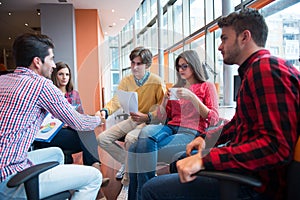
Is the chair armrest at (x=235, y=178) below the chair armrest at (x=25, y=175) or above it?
above

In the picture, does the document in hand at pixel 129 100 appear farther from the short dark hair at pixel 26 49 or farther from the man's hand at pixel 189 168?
the man's hand at pixel 189 168

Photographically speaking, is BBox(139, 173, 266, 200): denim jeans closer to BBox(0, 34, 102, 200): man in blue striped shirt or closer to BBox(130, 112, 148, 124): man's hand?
BBox(0, 34, 102, 200): man in blue striped shirt

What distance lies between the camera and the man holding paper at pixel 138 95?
2.06m

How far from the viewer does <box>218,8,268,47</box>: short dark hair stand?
0.99 m

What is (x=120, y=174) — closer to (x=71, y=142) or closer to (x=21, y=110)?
(x=71, y=142)

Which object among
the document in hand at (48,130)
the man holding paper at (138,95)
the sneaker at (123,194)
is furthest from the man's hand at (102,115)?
the sneaker at (123,194)

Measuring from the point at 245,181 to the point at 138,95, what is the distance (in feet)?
4.53

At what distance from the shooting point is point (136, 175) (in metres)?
1.79

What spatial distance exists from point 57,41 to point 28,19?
2098 mm

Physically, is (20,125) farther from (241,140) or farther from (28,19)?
(28,19)

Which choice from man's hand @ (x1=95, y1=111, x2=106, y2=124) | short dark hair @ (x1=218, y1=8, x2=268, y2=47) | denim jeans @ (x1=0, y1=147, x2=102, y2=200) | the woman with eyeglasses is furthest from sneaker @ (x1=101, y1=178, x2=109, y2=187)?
short dark hair @ (x1=218, y1=8, x2=268, y2=47)

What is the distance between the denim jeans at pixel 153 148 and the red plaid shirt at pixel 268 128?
0.80m

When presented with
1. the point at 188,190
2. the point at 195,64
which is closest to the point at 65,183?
the point at 188,190

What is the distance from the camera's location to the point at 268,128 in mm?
786
